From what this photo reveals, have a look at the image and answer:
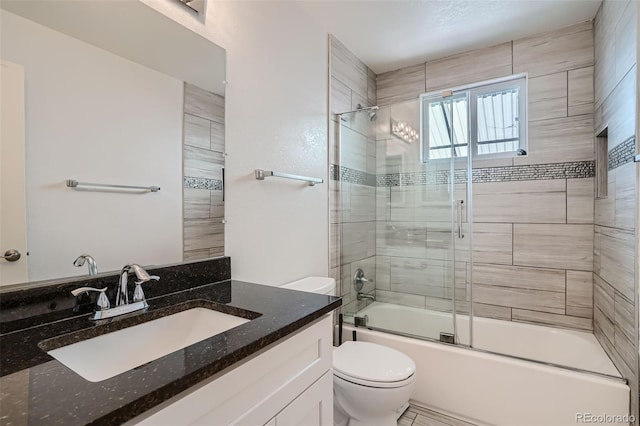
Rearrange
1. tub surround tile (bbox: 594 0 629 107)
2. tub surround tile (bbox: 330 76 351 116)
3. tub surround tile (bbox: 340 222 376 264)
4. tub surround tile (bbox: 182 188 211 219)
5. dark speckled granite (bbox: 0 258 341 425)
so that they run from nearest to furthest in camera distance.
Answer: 1. dark speckled granite (bbox: 0 258 341 425)
2. tub surround tile (bbox: 182 188 211 219)
3. tub surround tile (bbox: 594 0 629 107)
4. tub surround tile (bbox: 330 76 351 116)
5. tub surround tile (bbox: 340 222 376 264)

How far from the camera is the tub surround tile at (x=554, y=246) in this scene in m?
2.26

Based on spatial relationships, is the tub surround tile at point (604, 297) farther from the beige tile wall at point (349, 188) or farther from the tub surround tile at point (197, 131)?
the tub surround tile at point (197, 131)

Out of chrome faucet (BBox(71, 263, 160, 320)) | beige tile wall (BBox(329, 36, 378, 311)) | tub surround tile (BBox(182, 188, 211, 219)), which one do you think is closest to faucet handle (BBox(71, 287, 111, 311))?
chrome faucet (BBox(71, 263, 160, 320))

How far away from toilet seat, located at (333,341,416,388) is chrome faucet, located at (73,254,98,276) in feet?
4.00

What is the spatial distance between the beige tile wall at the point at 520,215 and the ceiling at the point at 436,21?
0.17m

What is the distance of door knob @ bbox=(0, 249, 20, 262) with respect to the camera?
0.81 meters

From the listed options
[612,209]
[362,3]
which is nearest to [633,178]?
[612,209]

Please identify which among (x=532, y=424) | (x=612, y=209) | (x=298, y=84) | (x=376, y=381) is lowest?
(x=532, y=424)

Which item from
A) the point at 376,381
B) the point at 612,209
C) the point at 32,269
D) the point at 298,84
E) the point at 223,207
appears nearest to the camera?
the point at 32,269

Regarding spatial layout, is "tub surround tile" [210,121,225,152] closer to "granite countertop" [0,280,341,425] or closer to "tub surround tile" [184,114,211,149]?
"tub surround tile" [184,114,211,149]

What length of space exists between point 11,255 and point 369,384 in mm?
1454

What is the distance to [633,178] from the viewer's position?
4.91 feet

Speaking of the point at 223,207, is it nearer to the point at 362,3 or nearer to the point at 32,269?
the point at 32,269

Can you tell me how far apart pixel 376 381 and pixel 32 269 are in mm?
1414
